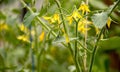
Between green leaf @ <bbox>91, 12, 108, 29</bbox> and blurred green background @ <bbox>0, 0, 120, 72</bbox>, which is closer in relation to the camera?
green leaf @ <bbox>91, 12, 108, 29</bbox>

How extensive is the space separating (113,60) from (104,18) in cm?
131

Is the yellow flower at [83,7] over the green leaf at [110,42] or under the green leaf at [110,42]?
over

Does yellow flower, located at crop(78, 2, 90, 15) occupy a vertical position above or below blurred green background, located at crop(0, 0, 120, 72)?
above

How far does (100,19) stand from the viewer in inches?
20.9

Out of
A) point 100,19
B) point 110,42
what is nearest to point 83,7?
point 100,19

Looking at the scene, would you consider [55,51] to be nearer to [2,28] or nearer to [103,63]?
[103,63]

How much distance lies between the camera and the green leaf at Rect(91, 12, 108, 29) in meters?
0.52

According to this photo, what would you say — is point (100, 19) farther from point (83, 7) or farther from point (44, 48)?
point (44, 48)

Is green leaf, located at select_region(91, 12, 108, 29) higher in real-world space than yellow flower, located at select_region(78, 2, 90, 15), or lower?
lower

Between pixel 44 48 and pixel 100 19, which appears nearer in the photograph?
pixel 100 19

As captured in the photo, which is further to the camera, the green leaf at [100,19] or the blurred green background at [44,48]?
the blurred green background at [44,48]

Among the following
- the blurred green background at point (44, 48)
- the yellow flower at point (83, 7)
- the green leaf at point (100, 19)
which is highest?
the yellow flower at point (83, 7)

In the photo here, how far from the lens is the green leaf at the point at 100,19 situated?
52cm

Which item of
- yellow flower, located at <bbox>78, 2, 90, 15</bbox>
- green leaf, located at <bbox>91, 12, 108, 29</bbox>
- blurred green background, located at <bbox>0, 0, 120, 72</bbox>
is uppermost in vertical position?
yellow flower, located at <bbox>78, 2, 90, 15</bbox>
